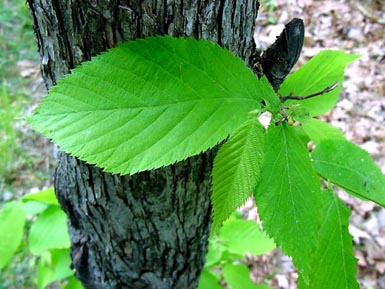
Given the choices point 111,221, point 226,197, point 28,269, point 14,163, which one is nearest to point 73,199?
point 111,221

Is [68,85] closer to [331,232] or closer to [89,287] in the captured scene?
[331,232]

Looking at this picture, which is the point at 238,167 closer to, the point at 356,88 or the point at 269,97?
the point at 269,97

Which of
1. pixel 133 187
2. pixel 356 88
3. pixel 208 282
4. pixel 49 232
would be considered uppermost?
pixel 133 187

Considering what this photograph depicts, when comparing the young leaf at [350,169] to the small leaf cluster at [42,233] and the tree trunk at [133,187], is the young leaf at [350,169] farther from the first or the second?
the small leaf cluster at [42,233]

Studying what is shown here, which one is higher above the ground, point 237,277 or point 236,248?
point 236,248

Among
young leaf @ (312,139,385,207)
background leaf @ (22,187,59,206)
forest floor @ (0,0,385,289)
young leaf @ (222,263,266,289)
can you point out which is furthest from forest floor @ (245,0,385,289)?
young leaf @ (312,139,385,207)

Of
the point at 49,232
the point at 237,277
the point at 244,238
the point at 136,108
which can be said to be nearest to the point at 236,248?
the point at 244,238

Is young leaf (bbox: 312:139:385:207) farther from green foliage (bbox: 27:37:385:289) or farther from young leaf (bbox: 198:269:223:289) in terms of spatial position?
young leaf (bbox: 198:269:223:289)
